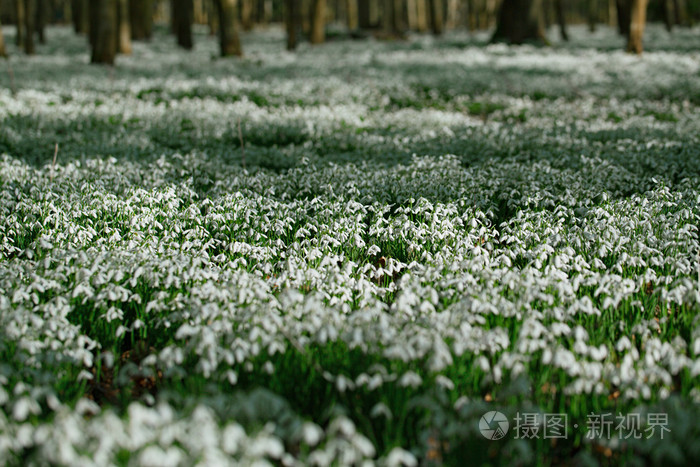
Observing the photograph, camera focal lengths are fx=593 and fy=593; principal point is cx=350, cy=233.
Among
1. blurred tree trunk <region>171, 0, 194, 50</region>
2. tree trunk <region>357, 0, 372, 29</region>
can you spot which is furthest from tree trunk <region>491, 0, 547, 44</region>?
blurred tree trunk <region>171, 0, 194, 50</region>

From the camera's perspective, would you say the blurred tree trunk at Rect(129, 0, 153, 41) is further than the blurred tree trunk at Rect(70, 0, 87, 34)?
No

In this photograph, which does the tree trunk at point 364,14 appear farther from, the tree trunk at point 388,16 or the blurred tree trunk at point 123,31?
the blurred tree trunk at point 123,31

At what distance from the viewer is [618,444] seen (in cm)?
284

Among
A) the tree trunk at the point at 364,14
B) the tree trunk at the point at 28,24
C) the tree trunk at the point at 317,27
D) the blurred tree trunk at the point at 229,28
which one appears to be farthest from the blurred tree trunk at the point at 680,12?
the tree trunk at the point at 28,24

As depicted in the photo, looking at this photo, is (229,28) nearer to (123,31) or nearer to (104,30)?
(104,30)

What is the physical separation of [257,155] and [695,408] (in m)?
7.21

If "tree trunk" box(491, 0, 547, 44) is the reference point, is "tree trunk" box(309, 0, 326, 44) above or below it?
above

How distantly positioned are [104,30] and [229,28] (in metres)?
4.68

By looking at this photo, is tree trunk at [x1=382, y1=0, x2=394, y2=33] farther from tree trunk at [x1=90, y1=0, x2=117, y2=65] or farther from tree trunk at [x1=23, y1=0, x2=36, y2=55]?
tree trunk at [x1=90, y1=0, x2=117, y2=65]

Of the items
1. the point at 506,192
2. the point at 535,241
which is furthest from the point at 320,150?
the point at 535,241

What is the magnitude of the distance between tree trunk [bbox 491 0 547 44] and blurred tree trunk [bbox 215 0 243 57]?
11.7m

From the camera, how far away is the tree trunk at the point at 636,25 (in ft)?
63.2

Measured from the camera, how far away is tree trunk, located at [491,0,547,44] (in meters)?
25.9

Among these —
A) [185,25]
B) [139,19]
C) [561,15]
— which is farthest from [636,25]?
[139,19]
